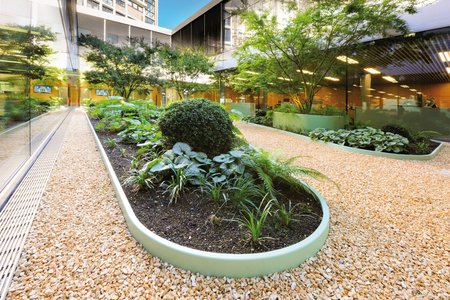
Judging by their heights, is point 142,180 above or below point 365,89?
below

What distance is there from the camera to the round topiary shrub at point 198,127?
3.22 metres

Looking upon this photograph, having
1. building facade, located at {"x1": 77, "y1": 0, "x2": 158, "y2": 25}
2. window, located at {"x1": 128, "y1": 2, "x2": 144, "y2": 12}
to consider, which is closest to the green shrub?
building facade, located at {"x1": 77, "y1": 0, "x2": 158, "y2": 25}

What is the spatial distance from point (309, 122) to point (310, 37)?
9.44 ft

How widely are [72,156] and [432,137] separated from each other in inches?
401

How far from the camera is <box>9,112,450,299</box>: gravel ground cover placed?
1494 millimetres

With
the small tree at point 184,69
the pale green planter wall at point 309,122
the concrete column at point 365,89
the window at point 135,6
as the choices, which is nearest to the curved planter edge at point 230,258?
the pale green planter wall at point 309,122

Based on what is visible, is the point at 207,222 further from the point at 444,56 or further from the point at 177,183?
the point at 444,56

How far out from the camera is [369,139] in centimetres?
614

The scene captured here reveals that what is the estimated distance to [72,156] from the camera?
4.77 metres

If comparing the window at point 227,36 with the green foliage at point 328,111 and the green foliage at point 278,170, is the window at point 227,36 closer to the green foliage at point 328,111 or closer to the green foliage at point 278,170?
the green foliage at point 328,111

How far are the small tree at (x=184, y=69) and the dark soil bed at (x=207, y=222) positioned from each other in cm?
1390

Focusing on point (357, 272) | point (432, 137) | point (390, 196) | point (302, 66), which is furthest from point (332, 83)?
point (357, 272)

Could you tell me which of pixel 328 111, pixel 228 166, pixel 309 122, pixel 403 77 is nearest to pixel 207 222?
pixel 228 166

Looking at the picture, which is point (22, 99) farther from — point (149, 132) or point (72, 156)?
point (149, 132)
